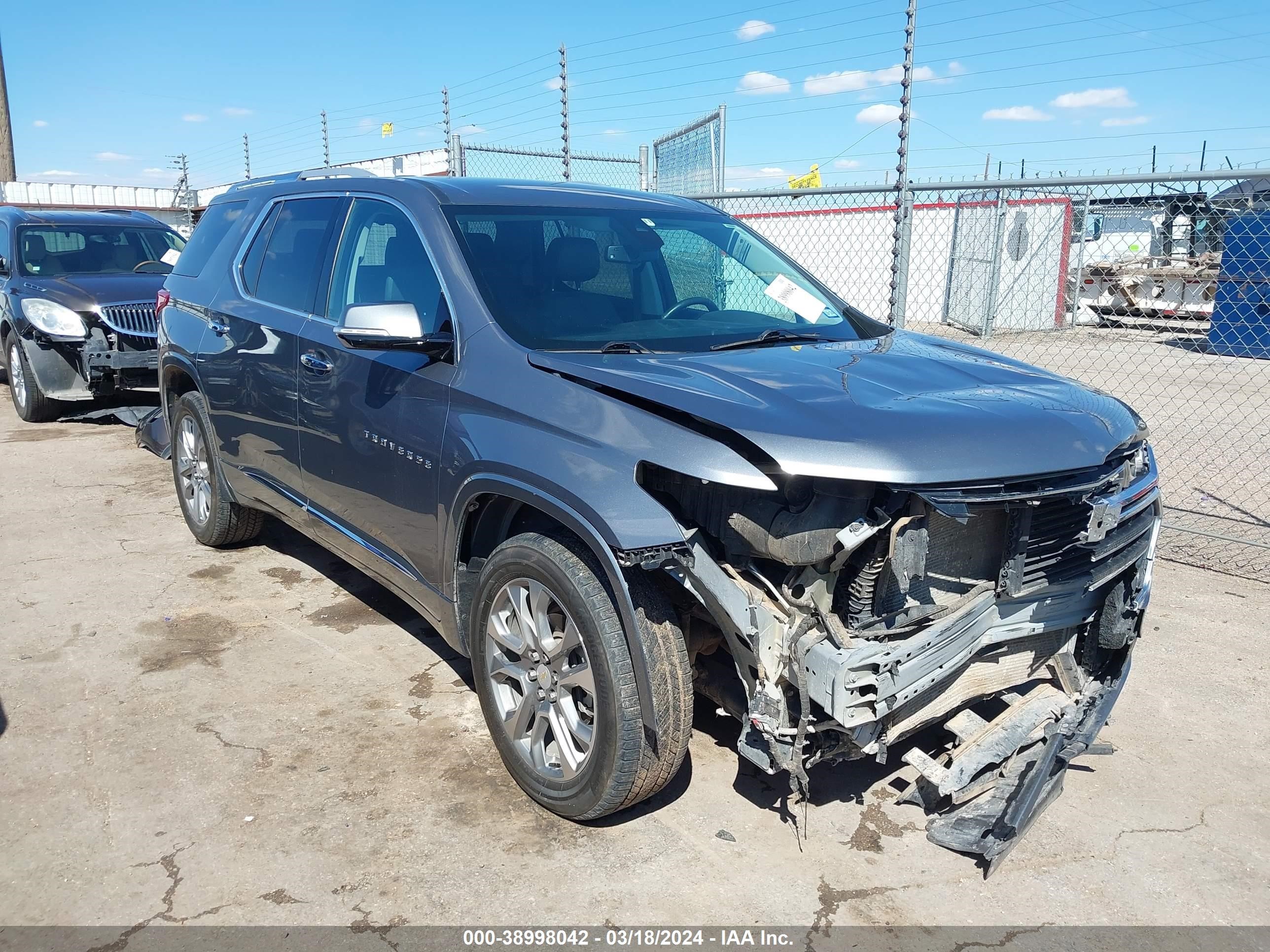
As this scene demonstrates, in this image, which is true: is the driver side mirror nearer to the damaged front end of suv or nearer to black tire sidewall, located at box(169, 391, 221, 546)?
the damaged front end of suv

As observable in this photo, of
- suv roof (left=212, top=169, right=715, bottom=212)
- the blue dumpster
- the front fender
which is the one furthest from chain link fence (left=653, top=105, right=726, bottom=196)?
the blue dumpster

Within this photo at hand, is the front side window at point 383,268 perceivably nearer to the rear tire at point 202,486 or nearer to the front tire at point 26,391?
the rear tire at point 202,486

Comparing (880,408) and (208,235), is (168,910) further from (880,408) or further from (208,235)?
(208,235)

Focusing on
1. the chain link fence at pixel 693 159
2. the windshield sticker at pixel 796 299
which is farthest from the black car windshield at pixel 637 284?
the chain link fence at pixel 693 159

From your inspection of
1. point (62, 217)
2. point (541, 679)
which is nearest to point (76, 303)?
point (62, 217)

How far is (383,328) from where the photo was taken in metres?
3.24

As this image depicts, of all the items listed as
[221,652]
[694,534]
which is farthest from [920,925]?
[221,652]

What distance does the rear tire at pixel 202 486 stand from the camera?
5.40 m

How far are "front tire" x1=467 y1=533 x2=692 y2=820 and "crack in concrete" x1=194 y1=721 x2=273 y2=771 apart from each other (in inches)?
31.8

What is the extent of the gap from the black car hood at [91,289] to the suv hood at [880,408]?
7.37 metres

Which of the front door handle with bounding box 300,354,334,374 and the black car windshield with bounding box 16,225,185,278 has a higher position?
the black car windshield with bounding box 16,225,185,278

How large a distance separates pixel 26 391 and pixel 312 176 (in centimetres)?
653

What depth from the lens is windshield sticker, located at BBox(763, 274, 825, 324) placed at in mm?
4082

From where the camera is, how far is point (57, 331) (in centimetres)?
883
